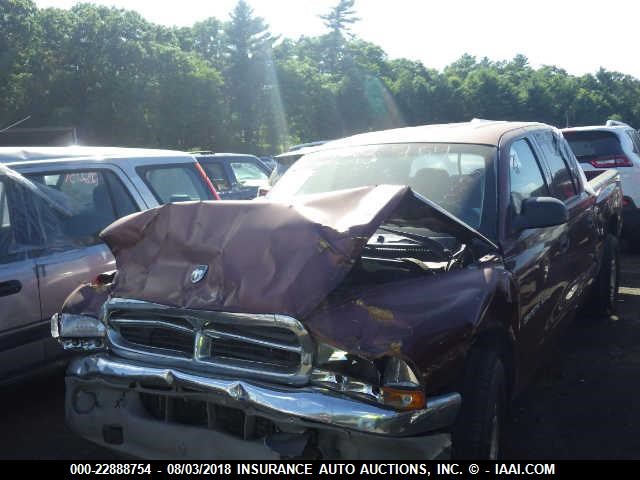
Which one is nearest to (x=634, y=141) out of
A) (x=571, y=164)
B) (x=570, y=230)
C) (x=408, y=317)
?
(x=571, y=164)

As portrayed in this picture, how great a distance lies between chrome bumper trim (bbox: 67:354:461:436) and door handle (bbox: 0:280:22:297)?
1575 mm

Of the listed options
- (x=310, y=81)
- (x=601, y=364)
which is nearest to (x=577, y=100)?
(x=310, y=81)

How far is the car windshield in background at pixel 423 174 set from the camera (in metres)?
3.75

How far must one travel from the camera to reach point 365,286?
9.71 ft

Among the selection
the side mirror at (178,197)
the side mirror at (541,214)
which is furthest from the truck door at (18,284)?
the side mirror at (541,214)

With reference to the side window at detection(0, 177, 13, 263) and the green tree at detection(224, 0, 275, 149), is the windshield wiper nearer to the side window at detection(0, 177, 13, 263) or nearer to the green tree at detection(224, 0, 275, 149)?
the side window at detection(0, 177, 13, 263)

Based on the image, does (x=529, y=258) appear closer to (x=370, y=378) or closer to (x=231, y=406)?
(x=370, y=378)

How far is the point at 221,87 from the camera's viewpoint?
1972 inches

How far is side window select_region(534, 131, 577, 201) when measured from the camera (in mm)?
4785

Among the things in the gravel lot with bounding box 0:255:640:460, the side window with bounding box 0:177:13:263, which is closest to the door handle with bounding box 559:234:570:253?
the gravel lot with bounding box 0:255:640:460

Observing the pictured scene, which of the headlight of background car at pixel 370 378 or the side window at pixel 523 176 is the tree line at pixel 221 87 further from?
the headlight of background car at pixel 370 378

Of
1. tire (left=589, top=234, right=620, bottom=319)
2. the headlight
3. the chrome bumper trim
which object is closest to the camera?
the chrome bumper trim

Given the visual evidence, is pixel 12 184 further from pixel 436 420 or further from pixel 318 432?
pixel 436 420

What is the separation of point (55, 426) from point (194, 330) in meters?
1.88
